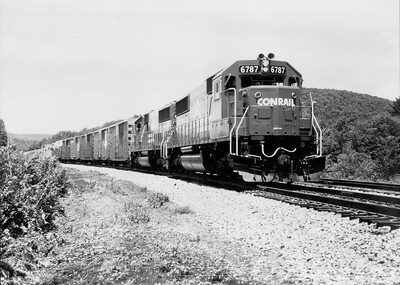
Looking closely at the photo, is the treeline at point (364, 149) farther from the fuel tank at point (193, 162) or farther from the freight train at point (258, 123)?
the freight train at point (258, 123)

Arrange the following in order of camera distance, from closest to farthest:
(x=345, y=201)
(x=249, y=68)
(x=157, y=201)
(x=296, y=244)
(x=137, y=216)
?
(x=296, y=244)
(x=137, y=216)
(x=345, y=201)
(x=157, y=201)
(x=249, y=68)

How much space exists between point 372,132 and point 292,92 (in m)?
14.9

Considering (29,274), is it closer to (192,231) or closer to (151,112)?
(192,231)

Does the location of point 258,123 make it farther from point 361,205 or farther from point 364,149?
point 364,149

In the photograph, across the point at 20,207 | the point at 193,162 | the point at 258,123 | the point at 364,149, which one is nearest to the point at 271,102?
the point at 258,123

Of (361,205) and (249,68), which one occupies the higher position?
(249,68)

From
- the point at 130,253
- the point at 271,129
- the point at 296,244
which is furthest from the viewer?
the point at 271,129

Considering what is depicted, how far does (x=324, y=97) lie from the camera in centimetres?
7444

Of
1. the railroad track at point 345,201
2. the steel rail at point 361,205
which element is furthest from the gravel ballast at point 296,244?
the steel rail at point 361,205

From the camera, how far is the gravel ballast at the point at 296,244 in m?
4.41

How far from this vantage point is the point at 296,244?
229 inches

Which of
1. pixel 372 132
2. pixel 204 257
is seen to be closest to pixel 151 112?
pixel 372 132

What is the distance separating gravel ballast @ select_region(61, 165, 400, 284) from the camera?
441 centimetres

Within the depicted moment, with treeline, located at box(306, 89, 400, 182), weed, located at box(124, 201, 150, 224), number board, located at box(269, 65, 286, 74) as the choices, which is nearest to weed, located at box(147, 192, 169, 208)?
weed, located at box(124, 201, 150, 224)
